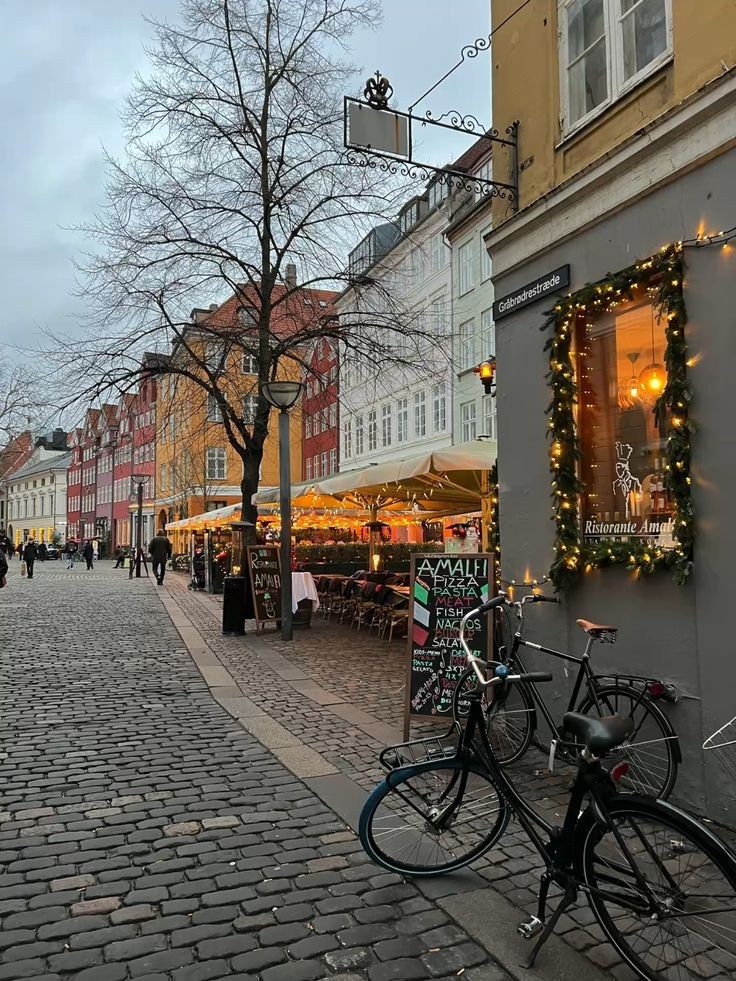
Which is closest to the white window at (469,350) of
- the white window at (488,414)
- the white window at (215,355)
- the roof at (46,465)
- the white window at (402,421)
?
the white window at (488,414)

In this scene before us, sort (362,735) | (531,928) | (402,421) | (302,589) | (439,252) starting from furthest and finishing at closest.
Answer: (402,421)
(439,252)
(302,589)
(362,735)
(531,928)

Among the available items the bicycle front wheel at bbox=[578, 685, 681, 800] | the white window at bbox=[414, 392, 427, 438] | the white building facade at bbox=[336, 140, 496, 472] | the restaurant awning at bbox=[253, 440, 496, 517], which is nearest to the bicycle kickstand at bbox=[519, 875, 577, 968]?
the bicycle front wheel at bbox=[578, 685, 681, 800]

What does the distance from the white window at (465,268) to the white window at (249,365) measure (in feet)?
43.3

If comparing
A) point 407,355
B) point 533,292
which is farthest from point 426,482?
point 533,292

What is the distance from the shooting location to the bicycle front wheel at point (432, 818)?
3.62m

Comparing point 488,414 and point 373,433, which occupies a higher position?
point 373,433

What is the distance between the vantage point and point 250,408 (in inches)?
690

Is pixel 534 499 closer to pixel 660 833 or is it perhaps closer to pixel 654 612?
pixel 654 612

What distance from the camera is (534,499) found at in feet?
20.1

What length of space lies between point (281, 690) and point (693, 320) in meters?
5.69

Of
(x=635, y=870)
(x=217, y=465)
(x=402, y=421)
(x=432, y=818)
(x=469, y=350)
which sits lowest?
(x=432, y=818)

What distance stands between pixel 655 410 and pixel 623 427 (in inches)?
26.7

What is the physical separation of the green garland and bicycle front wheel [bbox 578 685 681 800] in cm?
82

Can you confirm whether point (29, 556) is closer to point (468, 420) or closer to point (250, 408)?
point (250, 408)
